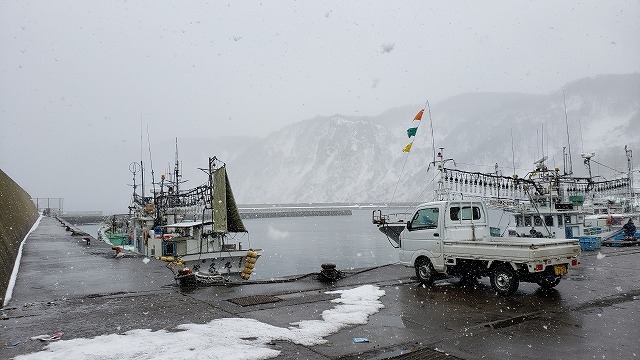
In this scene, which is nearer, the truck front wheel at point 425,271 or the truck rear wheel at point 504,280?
the truck rear wheel at point 504,280

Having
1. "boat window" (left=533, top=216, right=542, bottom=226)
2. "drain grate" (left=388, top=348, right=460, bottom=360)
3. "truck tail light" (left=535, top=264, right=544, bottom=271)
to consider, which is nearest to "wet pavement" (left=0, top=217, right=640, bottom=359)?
"drain grate" (left=388, top=348, right=460, bottom=360)

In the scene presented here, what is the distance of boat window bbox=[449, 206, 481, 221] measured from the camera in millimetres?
13127

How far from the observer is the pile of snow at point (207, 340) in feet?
22.8

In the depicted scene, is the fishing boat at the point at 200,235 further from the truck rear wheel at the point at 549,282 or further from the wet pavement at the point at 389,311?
the truck rear wheel at the point at 549,282

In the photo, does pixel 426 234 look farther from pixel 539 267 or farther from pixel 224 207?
pixel 224 207

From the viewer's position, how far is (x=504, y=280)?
11.1m

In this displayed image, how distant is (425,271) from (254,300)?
212 inches

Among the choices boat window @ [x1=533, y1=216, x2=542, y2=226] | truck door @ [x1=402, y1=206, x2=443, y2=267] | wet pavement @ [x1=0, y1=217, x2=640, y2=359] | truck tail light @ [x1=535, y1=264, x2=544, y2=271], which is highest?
truck door @ [x1=402, y1=206, x2=443, y2=267]

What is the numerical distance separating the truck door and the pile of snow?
4087mm

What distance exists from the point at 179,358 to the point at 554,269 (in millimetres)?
9263

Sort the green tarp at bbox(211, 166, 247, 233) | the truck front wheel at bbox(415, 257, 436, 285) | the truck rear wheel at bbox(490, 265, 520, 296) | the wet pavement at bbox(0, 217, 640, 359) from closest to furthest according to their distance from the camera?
the wet pavement at bbox(0, 217, 640, 359) < the truck rear wheel at bbox(490, 265, 520, 296) < the truck front wheel at bbox(415, 257, 436, 285) < the green tarp at bbox(211, 166, 247, 233)

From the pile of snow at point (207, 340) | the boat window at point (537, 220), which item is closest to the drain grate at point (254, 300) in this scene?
the pile of snow at point (207, 340)

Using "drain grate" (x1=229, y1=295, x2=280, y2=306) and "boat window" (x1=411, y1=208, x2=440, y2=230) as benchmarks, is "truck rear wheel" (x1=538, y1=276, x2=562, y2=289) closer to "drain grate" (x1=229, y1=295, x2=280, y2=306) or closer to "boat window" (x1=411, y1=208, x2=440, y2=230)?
"boat window" (x1=411, y1=208, x2=440, y2=230)

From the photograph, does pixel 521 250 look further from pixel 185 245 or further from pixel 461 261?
pixel 185 245
